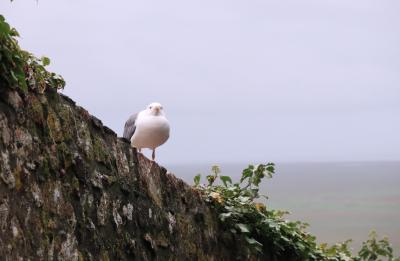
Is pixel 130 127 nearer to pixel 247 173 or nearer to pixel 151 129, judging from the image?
pixel 151 129

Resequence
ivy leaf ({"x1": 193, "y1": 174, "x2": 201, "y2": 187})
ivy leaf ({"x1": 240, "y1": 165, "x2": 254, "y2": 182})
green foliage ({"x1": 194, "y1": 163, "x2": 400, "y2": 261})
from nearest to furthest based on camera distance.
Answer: green foliage ({"x1": 194, "y1": 163, "x2": 400, "y2": 261}) < ivy leaf ({"x1": 193, "y1": 174, "x2": 201, "y2": 187}) < ivy leaf ({"x1": 240, "y1": 165, "x2": 254, "y2": 182})

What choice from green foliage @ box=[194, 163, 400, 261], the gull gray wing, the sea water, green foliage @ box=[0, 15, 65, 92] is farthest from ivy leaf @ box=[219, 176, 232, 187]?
the sea water

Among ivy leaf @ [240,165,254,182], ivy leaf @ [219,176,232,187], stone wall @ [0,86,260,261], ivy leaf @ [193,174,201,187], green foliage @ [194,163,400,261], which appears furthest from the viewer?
ivy leaf @ [240,165,254,182]

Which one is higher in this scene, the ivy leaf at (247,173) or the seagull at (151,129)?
the seagull at (151,129)

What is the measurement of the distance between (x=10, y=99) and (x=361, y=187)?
24294mm

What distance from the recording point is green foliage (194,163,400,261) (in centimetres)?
554

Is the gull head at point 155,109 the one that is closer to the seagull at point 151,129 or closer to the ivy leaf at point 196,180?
the seagull at point 151,129

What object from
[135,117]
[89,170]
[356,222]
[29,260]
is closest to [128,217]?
[89,170]

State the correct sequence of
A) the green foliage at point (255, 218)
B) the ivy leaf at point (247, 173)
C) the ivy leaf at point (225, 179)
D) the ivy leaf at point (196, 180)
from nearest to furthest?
1. the green foliage at point (255, 218)
2. the ivy leaf at point (196, 180)
3. the ivy leaf at point (225, 179)
4. the ivy leaf at point (247, 173)

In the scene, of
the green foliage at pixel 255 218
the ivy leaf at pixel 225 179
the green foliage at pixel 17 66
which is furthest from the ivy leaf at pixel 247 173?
the green foliage at pixel 17 66

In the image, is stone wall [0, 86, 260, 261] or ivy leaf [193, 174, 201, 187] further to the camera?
ivy leaf [193, 174, 201, 187]

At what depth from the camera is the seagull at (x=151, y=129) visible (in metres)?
5.57

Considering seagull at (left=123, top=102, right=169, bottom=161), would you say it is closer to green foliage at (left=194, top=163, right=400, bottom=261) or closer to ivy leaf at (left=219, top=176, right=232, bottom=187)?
green foliage at (left=194, top=163, right=400, bottom=261)

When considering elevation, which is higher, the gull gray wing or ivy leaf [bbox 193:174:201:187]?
the gull gray wing
